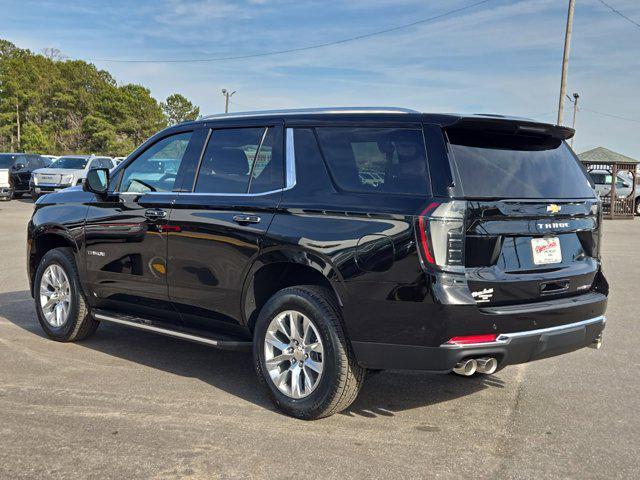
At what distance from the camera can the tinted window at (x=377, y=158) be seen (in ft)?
13.8

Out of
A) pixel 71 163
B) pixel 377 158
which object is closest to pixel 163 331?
pixel 377 158

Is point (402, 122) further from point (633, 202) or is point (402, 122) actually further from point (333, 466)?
point (633, 202)

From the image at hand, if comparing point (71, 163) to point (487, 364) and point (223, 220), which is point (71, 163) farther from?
point (487, 364)

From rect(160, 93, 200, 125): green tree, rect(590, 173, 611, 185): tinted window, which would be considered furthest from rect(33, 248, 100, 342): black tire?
rect(160, 93, 200, 125): green tree

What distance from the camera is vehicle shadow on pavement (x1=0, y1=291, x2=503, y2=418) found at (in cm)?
495

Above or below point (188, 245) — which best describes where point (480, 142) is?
above

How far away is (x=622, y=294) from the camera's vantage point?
9711 millimetres

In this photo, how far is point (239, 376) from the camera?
216 inches

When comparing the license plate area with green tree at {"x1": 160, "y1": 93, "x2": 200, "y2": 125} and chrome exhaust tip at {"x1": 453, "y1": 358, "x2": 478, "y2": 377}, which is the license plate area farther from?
green tree at {"x1": 160, "y1": 93, "x2": 200, "y2": 125}

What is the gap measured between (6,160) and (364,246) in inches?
1112

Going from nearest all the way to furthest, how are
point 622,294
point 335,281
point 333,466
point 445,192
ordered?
point 333,466 → point 445,192 → point 335,281 → point 622,294

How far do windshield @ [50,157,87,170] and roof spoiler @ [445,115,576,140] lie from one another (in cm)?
2478

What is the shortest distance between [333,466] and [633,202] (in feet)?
92.5

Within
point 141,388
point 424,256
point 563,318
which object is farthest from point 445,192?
point 141,388
